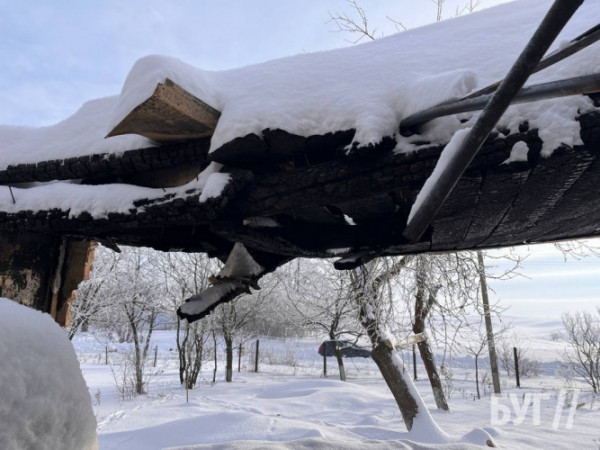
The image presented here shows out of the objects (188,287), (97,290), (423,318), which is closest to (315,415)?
(423,318)

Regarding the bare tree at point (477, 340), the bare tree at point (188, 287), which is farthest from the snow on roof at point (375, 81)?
the bare tree at point (188, 287)

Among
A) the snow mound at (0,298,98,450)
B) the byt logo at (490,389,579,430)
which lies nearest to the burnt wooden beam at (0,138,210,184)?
the snow mound at (0,298,98,450)

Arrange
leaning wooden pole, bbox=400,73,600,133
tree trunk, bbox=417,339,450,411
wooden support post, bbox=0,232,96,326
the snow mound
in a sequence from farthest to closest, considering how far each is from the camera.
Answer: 1. tree trunk, bbox=417,339,450,411
2. wooden support post, bbox=0,232,96,326
3. leaning wooden pole, bbox=400,73,600,133
4. the snow mound

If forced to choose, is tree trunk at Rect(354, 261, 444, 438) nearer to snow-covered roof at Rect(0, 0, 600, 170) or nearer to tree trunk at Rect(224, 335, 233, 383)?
snow-covered roof at Rect(0, 0, 600, 170)

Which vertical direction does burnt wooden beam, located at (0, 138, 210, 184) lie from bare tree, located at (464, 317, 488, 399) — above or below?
above

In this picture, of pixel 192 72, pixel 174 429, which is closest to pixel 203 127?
pixel 192 72

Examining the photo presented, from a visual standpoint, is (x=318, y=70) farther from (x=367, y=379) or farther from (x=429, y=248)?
(x=367, y=379)

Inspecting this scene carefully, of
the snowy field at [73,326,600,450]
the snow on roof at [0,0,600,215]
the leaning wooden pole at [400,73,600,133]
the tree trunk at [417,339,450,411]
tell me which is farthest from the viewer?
the tree trunk at [417,339,450,411]

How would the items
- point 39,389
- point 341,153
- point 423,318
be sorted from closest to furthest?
1. point 39,389
2. point 341,153
3. point 423,318

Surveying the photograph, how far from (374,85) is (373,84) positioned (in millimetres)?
12

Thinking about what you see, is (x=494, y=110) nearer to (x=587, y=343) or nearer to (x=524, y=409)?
(x=524, y=409)

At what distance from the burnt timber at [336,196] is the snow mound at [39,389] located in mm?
852

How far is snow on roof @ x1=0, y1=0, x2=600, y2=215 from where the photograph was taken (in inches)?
50.9

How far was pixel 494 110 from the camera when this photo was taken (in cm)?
92
